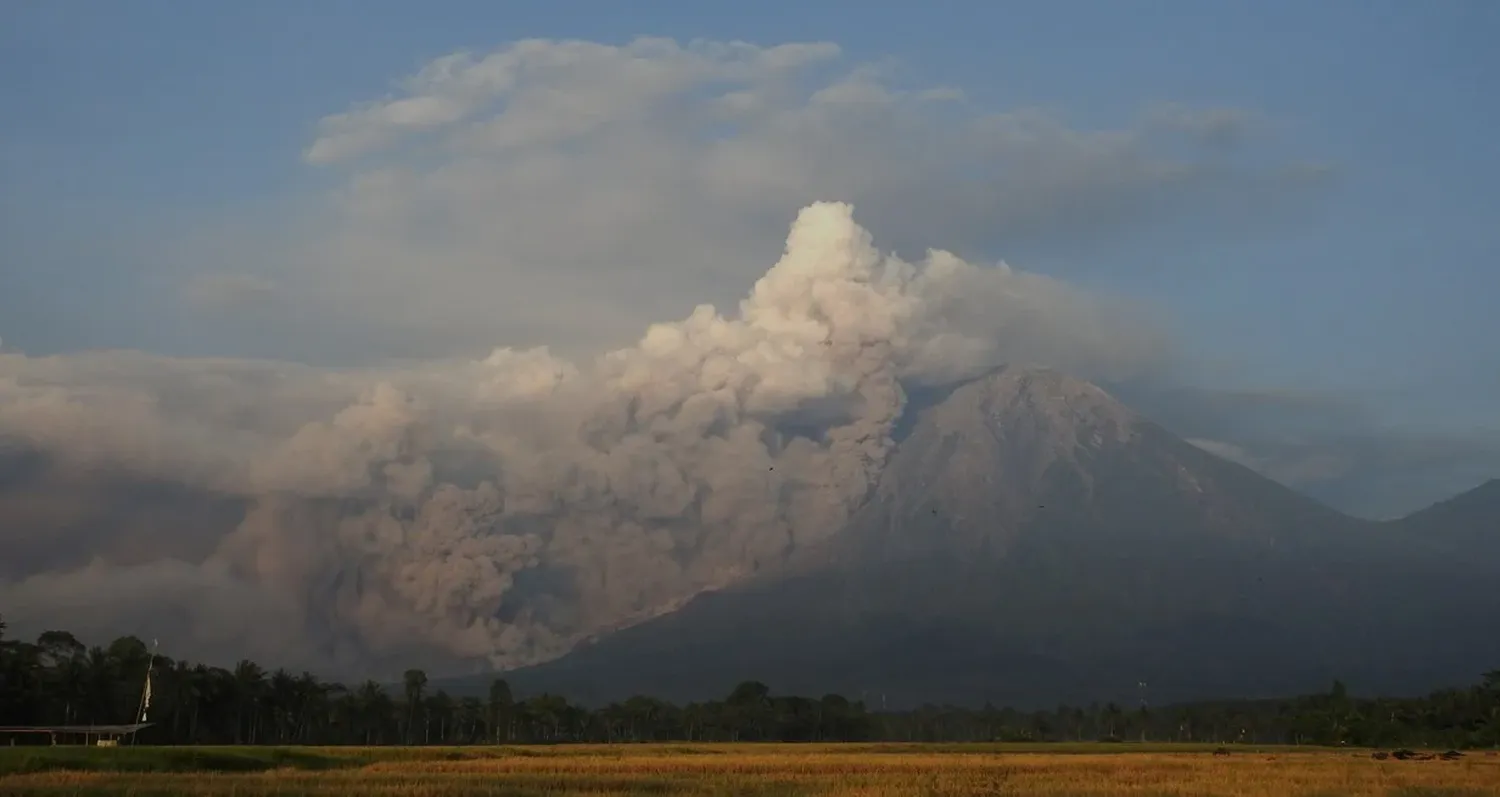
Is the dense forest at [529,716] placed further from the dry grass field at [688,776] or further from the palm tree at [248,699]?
the dry grass field at [688,776]

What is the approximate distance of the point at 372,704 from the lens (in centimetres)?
13050

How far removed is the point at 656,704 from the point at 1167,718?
215ft

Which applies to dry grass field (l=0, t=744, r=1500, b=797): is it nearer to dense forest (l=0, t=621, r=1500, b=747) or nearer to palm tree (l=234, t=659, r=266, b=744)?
dense forest (l=0, t=621, r=1500, b=747)

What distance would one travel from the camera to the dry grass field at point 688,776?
1617 inches

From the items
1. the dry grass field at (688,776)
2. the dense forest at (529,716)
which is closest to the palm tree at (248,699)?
the dense forest at (529,716)

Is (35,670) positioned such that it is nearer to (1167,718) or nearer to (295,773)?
(295,773)

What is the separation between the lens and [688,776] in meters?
51.4

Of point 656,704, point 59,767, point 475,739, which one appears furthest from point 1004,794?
point 656,704

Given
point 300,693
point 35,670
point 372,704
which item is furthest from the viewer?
point 372,704

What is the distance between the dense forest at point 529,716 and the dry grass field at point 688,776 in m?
28.3

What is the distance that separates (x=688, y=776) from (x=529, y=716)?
3960 inches

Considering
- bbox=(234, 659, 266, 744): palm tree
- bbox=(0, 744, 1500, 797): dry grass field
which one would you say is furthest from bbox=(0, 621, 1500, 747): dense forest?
bbox=(0, 744, 1500, 797): dry grass field

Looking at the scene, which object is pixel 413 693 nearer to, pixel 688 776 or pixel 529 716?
pixel 529 716

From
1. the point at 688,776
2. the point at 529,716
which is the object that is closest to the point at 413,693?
the point at 529,716
